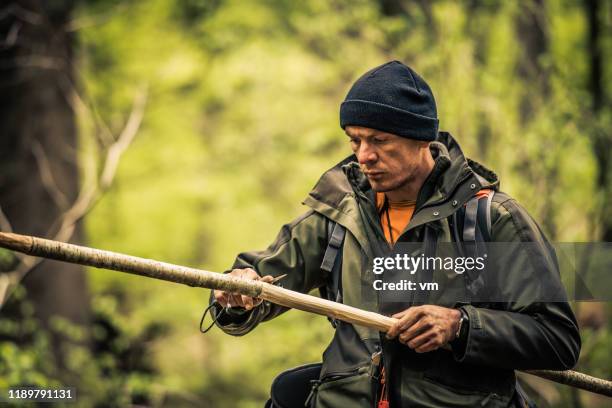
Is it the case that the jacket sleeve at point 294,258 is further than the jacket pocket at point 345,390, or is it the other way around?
the jacket sleeve at point 294,258

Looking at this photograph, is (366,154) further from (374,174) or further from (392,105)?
(392,105)

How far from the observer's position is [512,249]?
315 centimetres

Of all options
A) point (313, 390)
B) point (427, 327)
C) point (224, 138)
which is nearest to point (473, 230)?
point (427, 327)

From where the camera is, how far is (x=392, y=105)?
10.8 feet

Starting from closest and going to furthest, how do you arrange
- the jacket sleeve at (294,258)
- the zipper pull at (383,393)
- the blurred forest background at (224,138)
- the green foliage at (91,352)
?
the zipper pull at (383,393)
the jacket sleeve at (294,258)
the green foliage at (91,352)
the blurred forest background at (224,138)

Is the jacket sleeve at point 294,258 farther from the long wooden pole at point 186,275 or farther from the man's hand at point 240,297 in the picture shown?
the long wooden pole at point 186,275

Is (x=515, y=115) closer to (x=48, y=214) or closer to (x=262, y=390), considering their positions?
(x=48, y=214)

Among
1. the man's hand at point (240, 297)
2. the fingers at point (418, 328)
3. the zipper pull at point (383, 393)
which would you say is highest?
the man's hand at point (240, 297)

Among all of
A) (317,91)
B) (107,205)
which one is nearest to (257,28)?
(317,91)

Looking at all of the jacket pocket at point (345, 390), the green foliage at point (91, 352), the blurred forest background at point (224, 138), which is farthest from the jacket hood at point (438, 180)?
the green foliage at point (91, 352)

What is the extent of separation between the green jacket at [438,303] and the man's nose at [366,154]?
154 millimetres

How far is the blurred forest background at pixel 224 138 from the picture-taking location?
8.48 m

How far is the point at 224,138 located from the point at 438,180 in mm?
12782

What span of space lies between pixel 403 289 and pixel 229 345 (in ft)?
43.0
